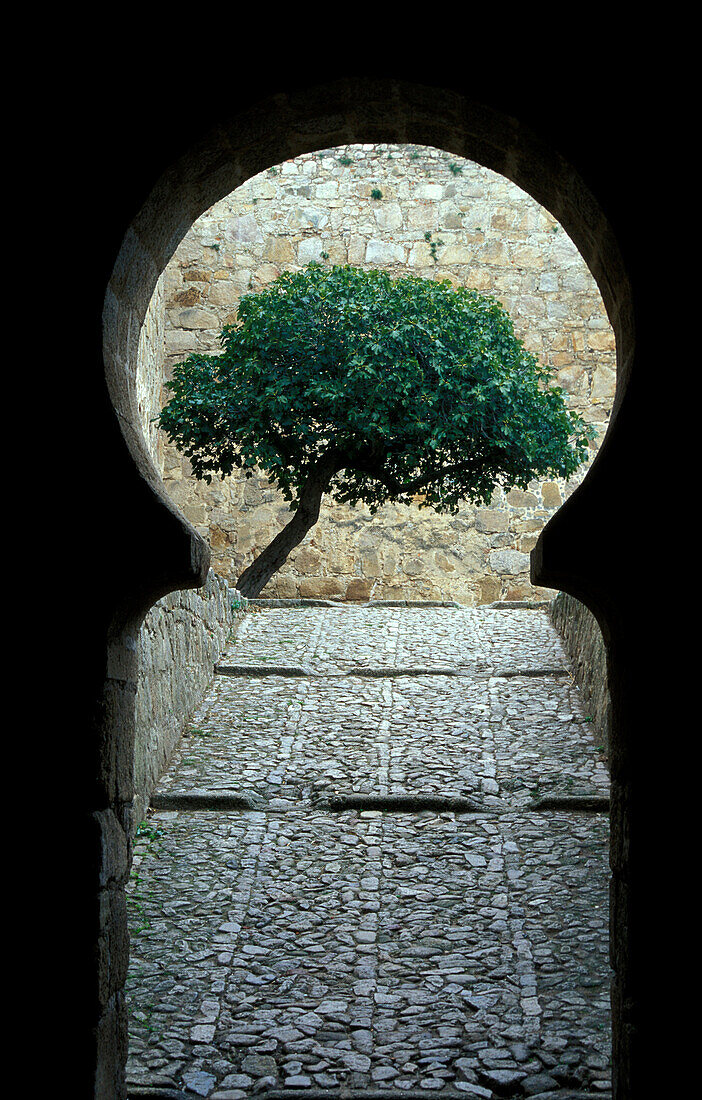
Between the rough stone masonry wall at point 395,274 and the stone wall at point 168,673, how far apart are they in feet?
13.3

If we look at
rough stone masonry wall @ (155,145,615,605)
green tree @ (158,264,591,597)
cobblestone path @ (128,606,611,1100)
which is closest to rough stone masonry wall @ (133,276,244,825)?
cobblestone path @ (128,606,611,1100)

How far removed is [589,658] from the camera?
668 cm

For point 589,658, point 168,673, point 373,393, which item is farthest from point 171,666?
point 373,393

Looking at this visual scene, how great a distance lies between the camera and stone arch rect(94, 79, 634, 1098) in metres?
2.35

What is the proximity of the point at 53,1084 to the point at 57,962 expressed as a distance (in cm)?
25

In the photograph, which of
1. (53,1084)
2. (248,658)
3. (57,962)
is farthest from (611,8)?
(248,658)

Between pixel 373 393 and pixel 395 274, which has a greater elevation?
pixel 395 274

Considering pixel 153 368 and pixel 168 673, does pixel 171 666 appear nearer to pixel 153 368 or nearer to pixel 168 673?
pixel 168 673

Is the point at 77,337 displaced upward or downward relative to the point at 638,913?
upward

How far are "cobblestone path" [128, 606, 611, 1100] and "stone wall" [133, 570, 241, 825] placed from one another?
13 centimetres

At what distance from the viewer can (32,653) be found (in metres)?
2.32

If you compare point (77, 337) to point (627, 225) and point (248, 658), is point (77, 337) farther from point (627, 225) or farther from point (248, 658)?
point (248, 658)

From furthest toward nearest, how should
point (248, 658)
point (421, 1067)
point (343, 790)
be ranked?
1. point (248, 658)
2. point (343, 790)
3. point (421, 1067)

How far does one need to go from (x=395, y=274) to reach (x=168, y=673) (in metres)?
7.27
